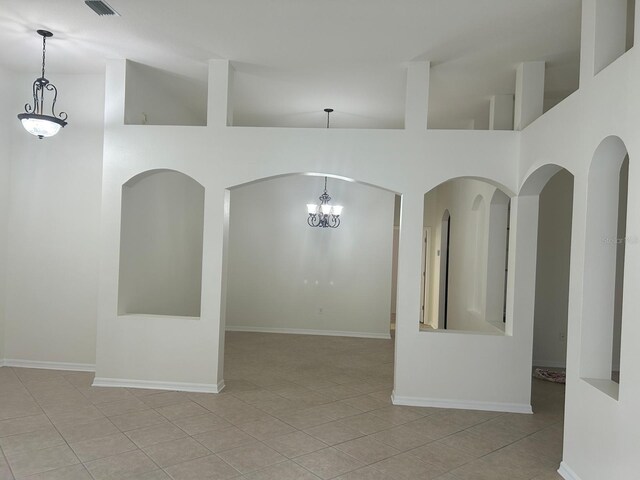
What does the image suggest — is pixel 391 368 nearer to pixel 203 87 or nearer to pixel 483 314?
pixel 483 314

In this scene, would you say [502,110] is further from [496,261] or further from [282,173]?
[282,173]

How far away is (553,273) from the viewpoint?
6715 millimetres

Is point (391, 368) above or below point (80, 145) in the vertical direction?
below

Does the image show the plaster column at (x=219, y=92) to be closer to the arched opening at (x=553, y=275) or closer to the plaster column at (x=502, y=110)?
the plaster column at (x=502, y=110)

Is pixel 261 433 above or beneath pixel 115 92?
beneath

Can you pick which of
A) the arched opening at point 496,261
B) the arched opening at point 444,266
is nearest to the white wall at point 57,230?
the arched opening at point 496,261

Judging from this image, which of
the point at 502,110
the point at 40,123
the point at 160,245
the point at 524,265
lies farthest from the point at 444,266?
the point at 40,123

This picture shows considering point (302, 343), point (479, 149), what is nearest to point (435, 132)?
point (479, 149)

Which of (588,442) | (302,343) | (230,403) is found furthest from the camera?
(302,343)

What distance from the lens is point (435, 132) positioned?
482cm

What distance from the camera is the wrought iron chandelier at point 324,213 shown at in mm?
7980

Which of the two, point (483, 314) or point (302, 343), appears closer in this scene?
point (483, 314)

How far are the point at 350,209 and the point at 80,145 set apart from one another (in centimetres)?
447

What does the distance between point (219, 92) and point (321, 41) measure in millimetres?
1280
